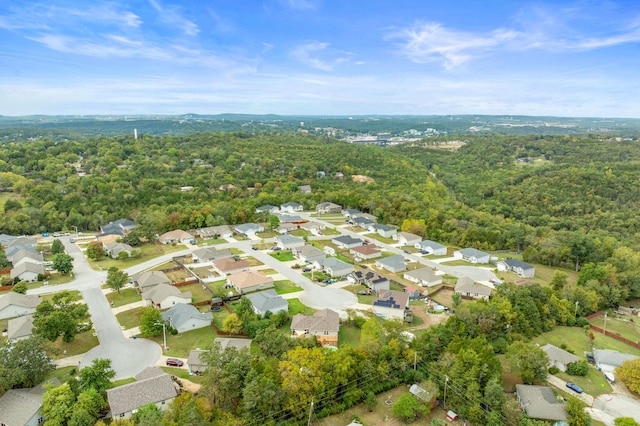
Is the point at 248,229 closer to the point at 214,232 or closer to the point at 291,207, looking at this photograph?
the point at 214,232

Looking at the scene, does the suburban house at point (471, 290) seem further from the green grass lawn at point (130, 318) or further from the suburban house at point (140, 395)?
the green grass lawn at point (130, 318)

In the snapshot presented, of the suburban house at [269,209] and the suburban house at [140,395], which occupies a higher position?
the suburban house at [140,395]

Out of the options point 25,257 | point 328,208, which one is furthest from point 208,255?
point 328,208

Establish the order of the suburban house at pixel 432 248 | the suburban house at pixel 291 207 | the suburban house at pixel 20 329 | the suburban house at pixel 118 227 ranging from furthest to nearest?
the suburban house at pixel 291 207
the suburban house at pixel 118 227
the suburban house at pixel 432 248
the suburban house at pixel 20 329

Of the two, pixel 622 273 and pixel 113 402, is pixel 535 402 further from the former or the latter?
pixel 622 273

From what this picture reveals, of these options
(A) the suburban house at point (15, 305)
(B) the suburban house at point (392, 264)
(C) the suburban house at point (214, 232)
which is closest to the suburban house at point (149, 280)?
(A) the suburban house at point (15, 305)

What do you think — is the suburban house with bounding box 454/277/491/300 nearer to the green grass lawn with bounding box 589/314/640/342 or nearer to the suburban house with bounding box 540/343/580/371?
the green grass lawn with bounding box 589/314/640/342

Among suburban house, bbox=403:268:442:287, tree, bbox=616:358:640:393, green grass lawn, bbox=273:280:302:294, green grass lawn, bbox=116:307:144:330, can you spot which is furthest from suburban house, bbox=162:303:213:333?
tree, bbox=616:358:640:393
